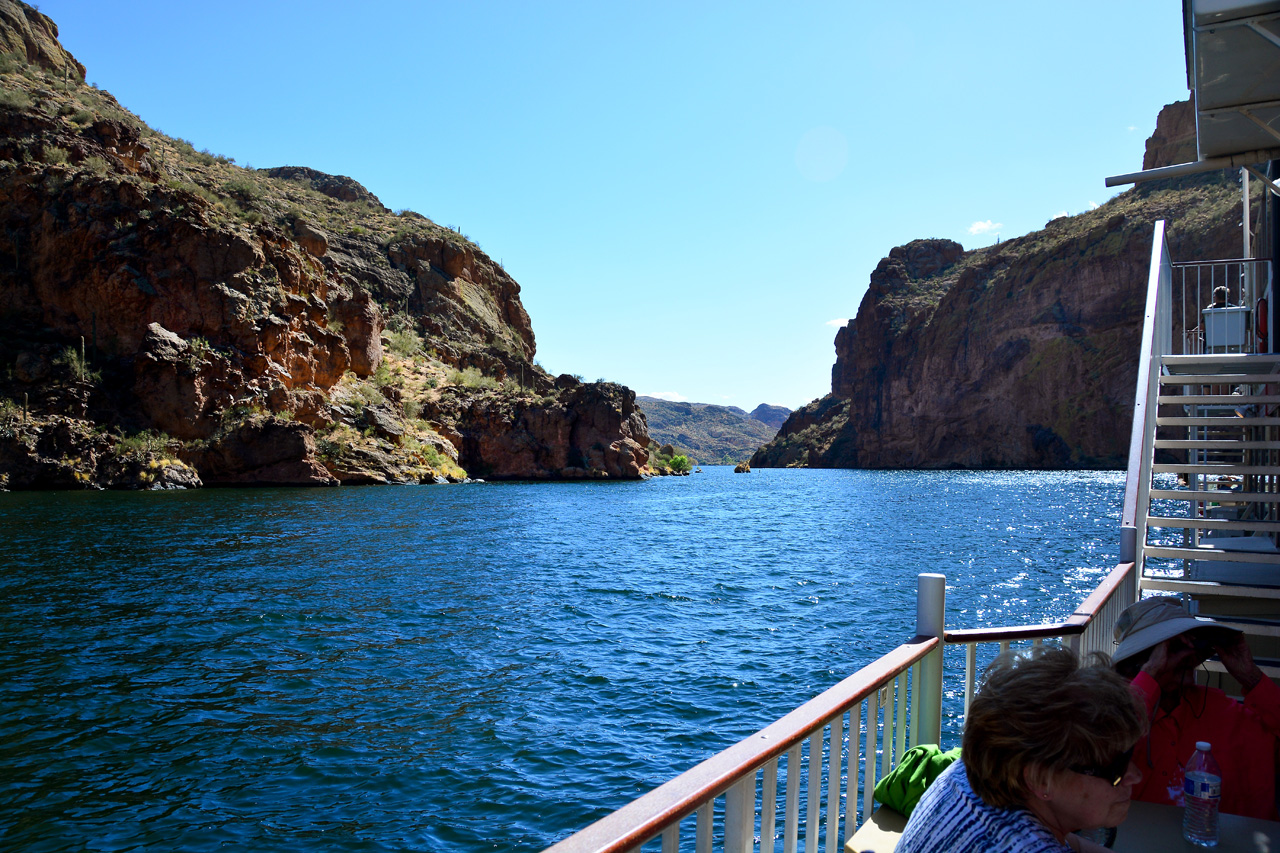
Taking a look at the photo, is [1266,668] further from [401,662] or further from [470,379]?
[470,379]

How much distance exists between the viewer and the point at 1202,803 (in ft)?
7.14

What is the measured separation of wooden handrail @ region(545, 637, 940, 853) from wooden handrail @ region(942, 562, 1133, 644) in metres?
0.65

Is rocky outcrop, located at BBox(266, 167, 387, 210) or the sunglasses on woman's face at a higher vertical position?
rocky outcrop, located at BBox(266, 167, 387, 210)

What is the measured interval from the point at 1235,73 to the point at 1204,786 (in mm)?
5345

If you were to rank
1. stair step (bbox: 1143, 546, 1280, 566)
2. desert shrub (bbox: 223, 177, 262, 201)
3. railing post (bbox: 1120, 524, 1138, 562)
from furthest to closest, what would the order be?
desert shrub (bbox: 223, 177, 262, 201)
stair step (bbox: 1143, 546, 1280, 566)
railing post (bbox: 1120, 524, 1138, 562)

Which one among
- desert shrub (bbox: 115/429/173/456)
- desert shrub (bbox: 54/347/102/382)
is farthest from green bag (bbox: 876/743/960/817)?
desert shrub (bbox: 54/347/102/382)

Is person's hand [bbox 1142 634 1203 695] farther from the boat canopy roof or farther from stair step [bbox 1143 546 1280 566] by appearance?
the boat canopy roof

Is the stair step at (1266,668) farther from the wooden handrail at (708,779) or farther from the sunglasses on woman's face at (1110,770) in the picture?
the sunglasses on woman's face at (1110,770)

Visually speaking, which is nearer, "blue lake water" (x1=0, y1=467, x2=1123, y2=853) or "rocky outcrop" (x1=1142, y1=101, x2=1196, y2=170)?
"blue lake water" (x1=0, y1=467, x2=1123, y2=853)

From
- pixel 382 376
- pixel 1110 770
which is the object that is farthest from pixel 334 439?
pixel 1110 770

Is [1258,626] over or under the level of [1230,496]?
under

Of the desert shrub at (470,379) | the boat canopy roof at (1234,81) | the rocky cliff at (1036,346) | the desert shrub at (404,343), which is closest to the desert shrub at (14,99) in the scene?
the desert shrub at (404,343)

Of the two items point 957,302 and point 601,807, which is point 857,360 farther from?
point 601,807

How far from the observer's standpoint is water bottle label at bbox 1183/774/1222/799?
7.00 feet
